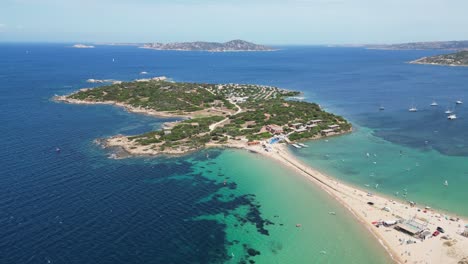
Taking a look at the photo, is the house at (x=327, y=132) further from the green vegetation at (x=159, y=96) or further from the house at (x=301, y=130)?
the green vegetation at (x=159, y=96)

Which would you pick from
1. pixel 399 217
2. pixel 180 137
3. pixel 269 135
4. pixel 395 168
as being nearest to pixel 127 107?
pixel 180 137

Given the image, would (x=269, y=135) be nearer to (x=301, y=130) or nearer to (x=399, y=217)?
(x=301, y=130)

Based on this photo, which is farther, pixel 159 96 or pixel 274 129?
pixel 159 96

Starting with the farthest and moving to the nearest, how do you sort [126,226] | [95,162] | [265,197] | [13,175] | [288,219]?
[95,162], [13,175], [265,197], [288,219], [126,226]

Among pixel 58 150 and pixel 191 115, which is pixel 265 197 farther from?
pixel 191 115

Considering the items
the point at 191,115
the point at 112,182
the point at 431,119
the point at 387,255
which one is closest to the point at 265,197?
the point at 387,255

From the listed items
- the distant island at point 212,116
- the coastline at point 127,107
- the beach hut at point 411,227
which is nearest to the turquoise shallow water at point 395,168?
the beach hut at point 411,227

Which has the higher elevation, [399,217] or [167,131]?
[167,131]

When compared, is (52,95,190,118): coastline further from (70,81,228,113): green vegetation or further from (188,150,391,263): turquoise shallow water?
(188,150,391,263): turquoise shallow water
